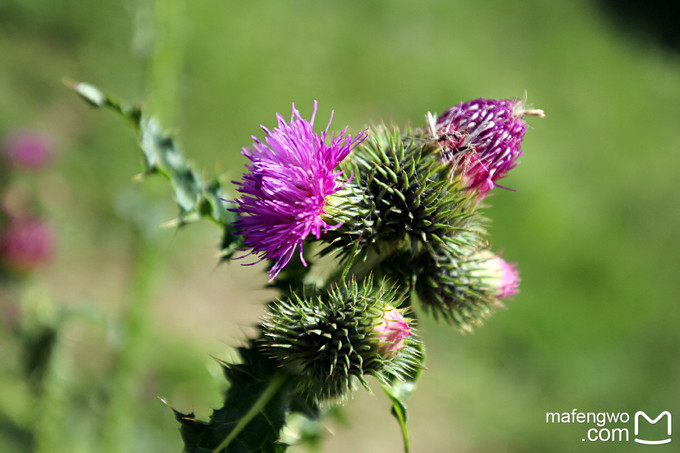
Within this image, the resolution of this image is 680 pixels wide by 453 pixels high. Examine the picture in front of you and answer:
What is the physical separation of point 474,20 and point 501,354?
30.4 feet

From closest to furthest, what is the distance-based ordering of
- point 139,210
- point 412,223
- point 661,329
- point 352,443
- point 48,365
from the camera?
point 412,223, point 48,365, point 139,210, point 352,443, point 661,329

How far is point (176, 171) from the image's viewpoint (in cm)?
256

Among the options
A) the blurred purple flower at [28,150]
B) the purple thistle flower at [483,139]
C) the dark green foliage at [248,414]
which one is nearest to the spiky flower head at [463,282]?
the purple thistle flower at [483,139]

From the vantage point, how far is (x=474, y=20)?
14.8 m

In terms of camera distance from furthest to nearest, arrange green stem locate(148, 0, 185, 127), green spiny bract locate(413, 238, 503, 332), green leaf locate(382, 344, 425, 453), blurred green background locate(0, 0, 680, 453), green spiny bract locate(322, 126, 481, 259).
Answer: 1. blurred green background locate(0, 0, 680, 453)
2. green stem locate(148, 0, 185, 127)
3. green spiny bract locate(413, 238, 503, 332)
4. green spiny bract locate(322, 126, 481, 259)
5. green leaf locate(382, 344, 425, 453)

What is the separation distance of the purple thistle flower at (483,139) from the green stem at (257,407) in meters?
1.05

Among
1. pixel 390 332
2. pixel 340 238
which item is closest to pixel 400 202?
pixel 340 238

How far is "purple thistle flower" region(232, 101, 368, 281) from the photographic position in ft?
6.73

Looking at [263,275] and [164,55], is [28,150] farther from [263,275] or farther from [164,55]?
[263,275]

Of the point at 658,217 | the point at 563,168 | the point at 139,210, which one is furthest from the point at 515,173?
the point at 139,210

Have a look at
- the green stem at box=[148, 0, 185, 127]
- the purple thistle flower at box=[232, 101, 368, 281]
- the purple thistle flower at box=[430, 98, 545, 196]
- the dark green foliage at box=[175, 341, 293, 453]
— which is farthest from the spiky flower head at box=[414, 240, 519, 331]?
the green stem at box=[148, 0, 185, 127]

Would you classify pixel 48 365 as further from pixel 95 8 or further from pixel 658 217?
pixel 658 217

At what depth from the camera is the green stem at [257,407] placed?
2082 millimetres

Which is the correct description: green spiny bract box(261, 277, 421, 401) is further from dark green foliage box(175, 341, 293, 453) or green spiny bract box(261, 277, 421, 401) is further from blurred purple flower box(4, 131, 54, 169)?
blurred purple flower box(4, 131, 54, 169)
